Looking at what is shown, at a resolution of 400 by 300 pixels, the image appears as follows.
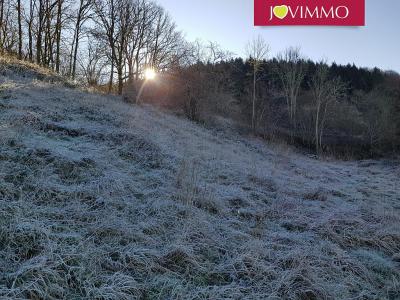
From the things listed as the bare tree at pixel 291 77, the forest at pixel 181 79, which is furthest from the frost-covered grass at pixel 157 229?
the bare tree at pixel 291 77

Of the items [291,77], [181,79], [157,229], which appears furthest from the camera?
[291,77]

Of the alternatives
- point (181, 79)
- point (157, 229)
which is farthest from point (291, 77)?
point (157, 229)

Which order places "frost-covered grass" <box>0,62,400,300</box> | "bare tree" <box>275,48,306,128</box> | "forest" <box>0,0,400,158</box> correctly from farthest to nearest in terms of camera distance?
"bare tree" <box>275,48,306,128</box>
"forest" <box>0,0,400,158</box>
"frost-covered grass" <box>0,62,400,300</box>

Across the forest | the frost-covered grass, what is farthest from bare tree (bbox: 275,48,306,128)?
the frost-covered grass

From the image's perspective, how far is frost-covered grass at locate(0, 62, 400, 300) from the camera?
3.56m

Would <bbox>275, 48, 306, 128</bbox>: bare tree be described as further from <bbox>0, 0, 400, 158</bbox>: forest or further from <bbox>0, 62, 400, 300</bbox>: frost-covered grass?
<bbox>0, 62, 400, 300</bbox>: frost-covered grass

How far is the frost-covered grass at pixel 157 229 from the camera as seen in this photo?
140 inches

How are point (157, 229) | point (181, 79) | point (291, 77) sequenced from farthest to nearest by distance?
point (291, 77), point (181, 79), point (157, 229)

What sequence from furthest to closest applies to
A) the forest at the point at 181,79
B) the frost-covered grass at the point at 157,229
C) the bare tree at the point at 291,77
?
the bare tree at the point at 291,77 < the forest at the point at 181,79 < the frost-covered grass at the point at 157,229

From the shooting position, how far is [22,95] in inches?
400

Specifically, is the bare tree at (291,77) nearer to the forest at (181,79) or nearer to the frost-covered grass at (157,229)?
the forest at (181,79)

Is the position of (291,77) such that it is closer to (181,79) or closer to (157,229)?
(181,79)

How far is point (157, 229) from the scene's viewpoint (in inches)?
184

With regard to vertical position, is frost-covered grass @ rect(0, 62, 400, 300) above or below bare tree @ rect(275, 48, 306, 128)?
below
